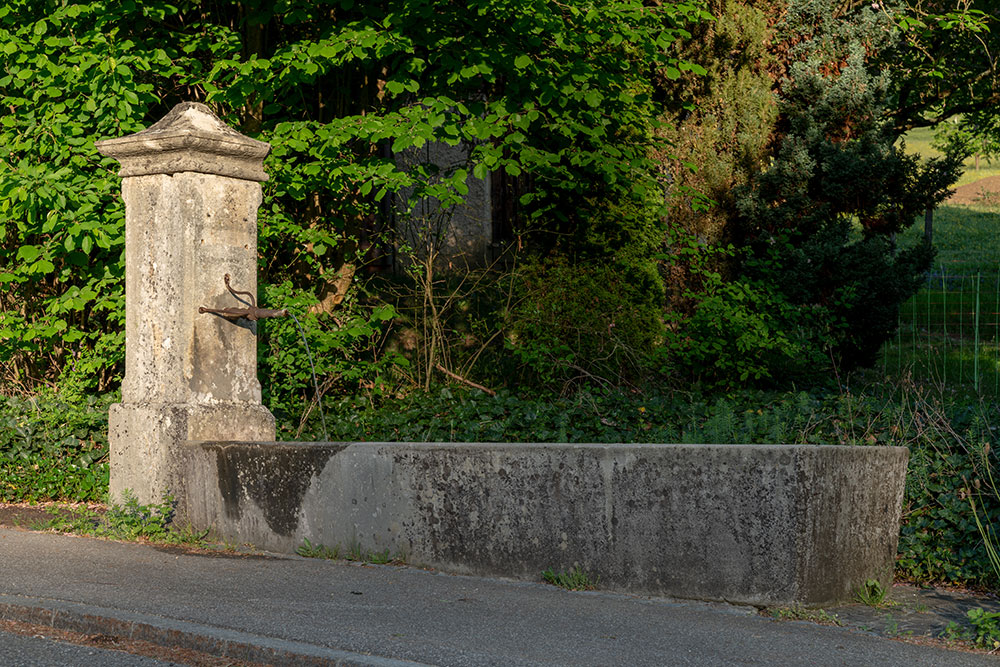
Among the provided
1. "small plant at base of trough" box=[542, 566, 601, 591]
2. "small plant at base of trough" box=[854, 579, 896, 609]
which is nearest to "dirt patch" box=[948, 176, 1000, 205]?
"small plant at base of trough" box=[854, 579, 896, 609]

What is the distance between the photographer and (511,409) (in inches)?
330

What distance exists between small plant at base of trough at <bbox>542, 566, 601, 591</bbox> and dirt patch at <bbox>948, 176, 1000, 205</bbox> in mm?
60053

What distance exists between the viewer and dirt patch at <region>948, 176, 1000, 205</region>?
204ft

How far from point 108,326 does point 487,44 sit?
4.26 meters

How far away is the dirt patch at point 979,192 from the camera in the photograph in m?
62.2

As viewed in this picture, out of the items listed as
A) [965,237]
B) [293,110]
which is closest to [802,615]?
[293,110]

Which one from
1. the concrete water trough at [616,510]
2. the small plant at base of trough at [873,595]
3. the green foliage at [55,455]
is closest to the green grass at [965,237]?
the green foliage at [55,455]

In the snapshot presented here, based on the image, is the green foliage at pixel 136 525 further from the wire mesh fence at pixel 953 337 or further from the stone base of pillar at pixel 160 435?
the wire mesh fence at pixel 953 337

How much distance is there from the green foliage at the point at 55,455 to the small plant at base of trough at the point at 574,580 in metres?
4.43

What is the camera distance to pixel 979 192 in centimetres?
6469

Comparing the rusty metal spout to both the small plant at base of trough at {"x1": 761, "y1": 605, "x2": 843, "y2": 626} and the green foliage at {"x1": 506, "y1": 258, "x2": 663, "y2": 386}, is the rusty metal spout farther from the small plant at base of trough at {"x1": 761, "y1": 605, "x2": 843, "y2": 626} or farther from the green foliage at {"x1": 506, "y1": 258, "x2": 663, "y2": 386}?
the small plant at base of trough at {"x1": 761, "y1": 605, "x2": 843, "y2": 626}

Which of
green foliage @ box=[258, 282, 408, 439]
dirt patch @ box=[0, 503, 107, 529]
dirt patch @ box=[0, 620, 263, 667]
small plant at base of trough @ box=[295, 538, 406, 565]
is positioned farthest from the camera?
green foliage @ box=[258, 282, 408, 439]

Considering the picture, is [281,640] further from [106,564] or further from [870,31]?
[870,31]

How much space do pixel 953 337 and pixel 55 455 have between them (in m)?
19.2
